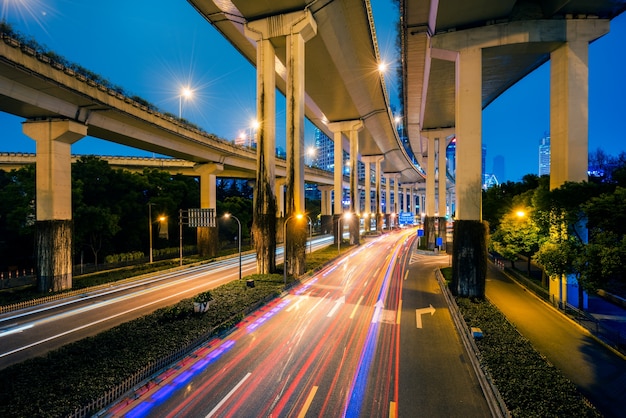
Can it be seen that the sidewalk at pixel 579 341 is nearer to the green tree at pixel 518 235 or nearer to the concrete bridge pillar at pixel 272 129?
the green tree at pixel 518 235

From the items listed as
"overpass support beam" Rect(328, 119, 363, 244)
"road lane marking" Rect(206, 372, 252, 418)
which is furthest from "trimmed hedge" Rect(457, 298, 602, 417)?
"overpass support beam" Rect(328, 119, 363, 244)

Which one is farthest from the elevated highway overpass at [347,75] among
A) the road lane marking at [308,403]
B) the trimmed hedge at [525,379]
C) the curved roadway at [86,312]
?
the road lane marking at [308,403]

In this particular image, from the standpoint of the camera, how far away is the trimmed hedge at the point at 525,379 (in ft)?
30.6

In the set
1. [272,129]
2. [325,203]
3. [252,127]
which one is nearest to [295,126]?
[272,129]

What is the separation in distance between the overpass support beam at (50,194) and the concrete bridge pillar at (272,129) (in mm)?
15844

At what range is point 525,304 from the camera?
73.5ft

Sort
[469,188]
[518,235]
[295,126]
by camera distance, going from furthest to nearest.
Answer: [295,126] → [518,235] → [469,188]

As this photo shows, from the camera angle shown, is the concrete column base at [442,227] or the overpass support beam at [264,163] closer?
the overpass support beam at [264,163]

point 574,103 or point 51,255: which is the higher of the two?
point 574,103

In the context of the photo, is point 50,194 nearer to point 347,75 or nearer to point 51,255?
point 51,255

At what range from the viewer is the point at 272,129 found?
30.0m

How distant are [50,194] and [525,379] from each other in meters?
33.0

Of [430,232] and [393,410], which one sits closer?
[393,410]

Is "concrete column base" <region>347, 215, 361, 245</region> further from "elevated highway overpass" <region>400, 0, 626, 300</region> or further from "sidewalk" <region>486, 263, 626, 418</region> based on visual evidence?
"elevated highway overpass" <region>400, 0, 626, 300</region>
